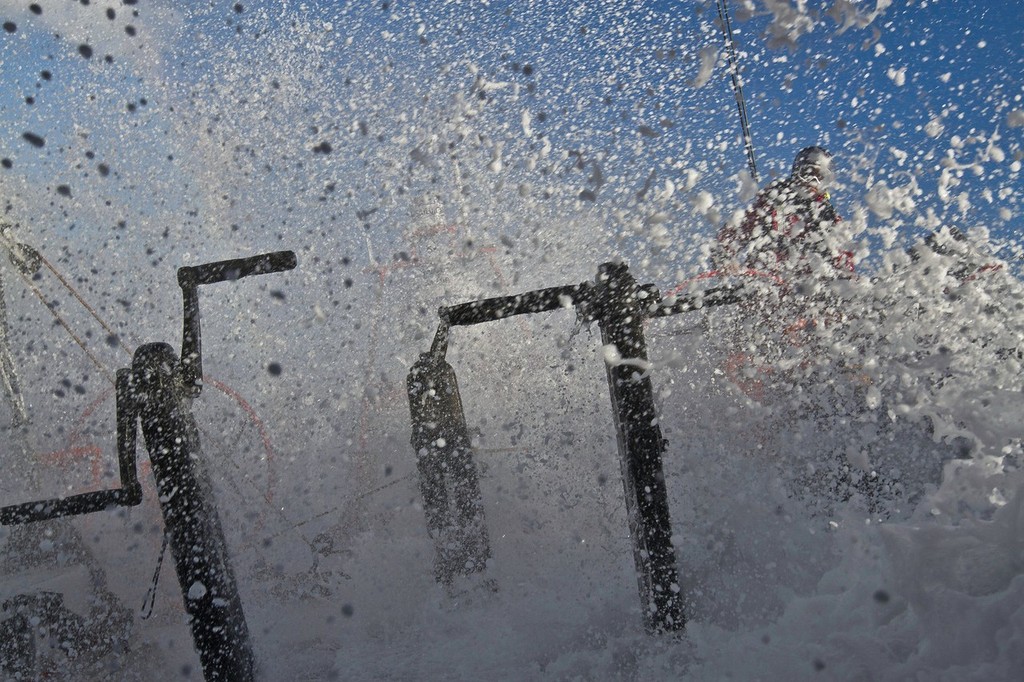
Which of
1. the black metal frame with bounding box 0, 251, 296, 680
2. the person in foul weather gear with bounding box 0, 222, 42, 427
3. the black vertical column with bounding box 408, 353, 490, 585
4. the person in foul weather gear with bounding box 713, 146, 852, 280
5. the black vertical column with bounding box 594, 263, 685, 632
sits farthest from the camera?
Result: the person in foul weather gear with bounding box 0, 222, 42, 427

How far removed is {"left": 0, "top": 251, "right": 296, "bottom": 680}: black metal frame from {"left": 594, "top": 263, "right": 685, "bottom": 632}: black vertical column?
0.98 m

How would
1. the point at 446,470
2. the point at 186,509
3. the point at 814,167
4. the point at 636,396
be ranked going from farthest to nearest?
1. the point at 814,167
2. the point at 446,470
3. the point at 186,509
4. the point at 636,396

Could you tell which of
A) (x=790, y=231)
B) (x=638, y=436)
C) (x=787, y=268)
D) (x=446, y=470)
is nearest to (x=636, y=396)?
(x=638, y=436)

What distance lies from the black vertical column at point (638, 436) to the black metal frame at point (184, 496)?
98 cm

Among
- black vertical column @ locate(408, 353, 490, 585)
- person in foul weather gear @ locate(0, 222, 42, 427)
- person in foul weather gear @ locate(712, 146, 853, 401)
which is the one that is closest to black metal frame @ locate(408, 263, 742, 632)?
black vertical column @ locate(408, 353, 490, 585)

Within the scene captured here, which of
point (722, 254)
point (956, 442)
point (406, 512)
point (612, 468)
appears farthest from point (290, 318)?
point (956, 442)

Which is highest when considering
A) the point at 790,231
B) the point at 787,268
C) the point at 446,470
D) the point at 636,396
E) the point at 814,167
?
the point at 814,167

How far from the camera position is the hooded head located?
9.39 ft

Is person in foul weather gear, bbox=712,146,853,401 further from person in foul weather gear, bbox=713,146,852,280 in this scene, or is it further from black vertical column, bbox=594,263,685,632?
black vertical column, bbox=594,263,685,632

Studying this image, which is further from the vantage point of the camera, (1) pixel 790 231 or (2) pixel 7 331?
(2) pixel 7 331

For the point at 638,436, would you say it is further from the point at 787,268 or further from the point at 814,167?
the point at 814,167

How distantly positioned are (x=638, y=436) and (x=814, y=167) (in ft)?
5.79

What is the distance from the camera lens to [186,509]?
207cm

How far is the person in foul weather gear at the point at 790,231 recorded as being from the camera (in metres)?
2.70
